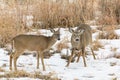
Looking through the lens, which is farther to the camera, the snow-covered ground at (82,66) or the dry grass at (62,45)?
the dry grass at (62,45)

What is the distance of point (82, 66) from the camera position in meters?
9.45

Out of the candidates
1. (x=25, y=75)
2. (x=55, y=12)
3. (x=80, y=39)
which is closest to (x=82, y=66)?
(x=80, y=39)

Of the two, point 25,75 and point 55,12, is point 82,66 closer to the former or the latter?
point 25,75

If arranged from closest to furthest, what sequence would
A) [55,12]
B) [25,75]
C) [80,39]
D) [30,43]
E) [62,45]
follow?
[25,75] → [30,43] → [80,39] → [62,45] → [55,12]

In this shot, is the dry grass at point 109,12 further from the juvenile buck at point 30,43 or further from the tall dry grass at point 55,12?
the juvenile buck at point 30,43

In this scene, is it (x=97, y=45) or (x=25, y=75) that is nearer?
(x=25, y=75)

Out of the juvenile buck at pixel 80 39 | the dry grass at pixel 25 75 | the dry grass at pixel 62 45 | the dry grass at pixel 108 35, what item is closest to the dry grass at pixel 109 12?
the dry grass at pixel 108 35

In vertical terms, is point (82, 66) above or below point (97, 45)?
below

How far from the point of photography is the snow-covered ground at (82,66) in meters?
8.39

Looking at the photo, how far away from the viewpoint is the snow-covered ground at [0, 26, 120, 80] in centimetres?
839

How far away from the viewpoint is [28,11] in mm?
12578

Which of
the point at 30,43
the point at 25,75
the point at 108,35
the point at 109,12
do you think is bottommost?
the point at 25,75

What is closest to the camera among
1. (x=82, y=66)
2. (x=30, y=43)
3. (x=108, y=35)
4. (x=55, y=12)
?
(x=30, y=43)

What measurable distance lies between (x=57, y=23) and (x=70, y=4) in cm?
75
